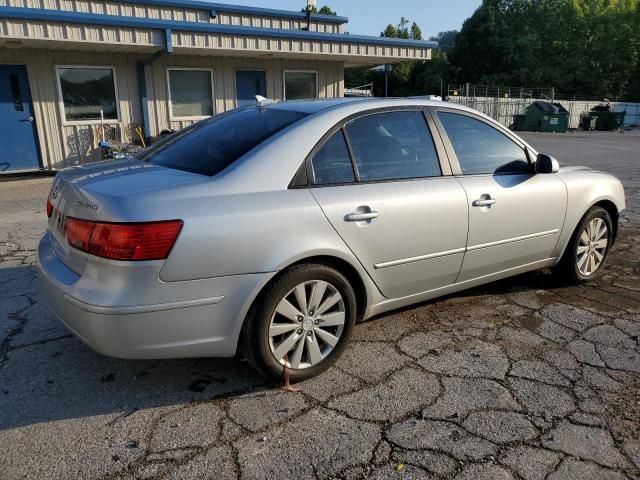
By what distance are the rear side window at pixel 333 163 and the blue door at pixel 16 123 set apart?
958 centimetres

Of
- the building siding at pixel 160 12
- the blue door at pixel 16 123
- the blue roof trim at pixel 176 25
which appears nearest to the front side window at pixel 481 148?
the blue roof trim at pixel 176 25

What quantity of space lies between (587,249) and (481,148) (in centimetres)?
156

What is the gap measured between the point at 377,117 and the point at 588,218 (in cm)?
227

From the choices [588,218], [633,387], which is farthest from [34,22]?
[633,387]

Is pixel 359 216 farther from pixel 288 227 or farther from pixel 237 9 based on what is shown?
pixel 237 9

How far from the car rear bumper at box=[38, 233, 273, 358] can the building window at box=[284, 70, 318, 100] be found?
37.2 feet

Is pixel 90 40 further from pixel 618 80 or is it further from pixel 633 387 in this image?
pixel 618 80

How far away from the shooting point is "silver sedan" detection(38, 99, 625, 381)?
8.21 ft

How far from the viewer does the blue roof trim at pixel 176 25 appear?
8.92m

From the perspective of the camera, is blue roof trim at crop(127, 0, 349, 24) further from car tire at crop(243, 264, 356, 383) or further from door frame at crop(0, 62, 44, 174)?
car tire at crop(243, 264, 356, 383)

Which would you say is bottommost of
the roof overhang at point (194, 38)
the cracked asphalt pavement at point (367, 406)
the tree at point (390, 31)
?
the cracked asphalt pavement at point (367, 406)

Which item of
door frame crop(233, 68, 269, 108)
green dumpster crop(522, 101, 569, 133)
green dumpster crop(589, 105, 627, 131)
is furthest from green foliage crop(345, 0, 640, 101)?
door frame crop(233, 68, 269, 108)

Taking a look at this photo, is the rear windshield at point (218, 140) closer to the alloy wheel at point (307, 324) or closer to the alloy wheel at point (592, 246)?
the alloy wheel at point (307, 324)

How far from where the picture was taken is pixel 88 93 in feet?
36.3
